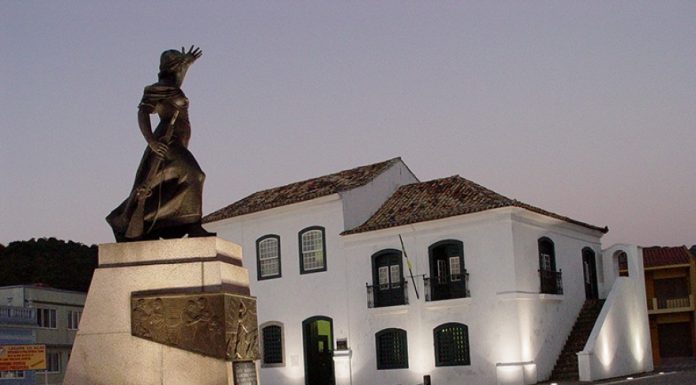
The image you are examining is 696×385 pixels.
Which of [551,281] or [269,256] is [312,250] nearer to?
[269,256]

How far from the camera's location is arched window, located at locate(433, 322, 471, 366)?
26453mm

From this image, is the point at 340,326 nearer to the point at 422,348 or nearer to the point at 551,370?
the point at 422,348

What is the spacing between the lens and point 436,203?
28141 millimetres

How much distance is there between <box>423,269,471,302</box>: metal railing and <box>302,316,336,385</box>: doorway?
3.97 meters

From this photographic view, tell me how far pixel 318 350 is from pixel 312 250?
327 cm

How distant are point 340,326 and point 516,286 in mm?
6254

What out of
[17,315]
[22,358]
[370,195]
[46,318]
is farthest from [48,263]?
[370,195]

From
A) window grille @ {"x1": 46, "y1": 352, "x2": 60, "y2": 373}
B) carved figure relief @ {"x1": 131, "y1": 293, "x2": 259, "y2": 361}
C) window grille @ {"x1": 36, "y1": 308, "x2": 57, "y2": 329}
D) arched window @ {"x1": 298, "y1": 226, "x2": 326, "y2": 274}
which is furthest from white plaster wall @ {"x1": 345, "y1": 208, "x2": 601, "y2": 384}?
window grille @ {"x1": 46, "y1": 352, "x2": 60, "y2": 373}

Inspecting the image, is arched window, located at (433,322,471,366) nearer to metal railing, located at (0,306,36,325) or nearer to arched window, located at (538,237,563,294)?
arched window, located at (538,237,563,294)

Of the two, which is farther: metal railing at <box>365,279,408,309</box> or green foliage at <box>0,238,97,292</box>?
green foliage at <box>0,238,97,292</box>

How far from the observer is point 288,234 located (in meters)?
30.6

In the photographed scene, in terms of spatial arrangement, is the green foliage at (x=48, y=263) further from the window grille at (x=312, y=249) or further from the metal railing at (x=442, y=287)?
the metal railing at (x=442, y=287)

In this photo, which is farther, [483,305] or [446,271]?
[446,271]

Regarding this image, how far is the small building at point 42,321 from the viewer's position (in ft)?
131
